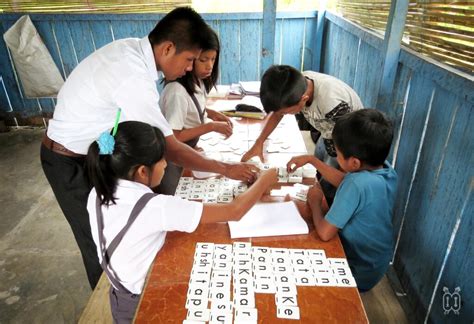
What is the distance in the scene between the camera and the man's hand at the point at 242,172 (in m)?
1.77

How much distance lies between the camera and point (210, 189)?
1.76 metres

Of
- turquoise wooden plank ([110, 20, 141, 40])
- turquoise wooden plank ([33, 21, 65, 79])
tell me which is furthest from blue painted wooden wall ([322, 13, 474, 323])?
turquoise wooden plank ([33, 21, 65, 79])

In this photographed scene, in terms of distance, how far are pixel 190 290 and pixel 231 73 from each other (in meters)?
4.55

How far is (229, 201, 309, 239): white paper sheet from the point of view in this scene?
54.9 inches

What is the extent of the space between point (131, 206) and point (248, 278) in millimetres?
506

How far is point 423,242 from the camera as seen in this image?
1.96 metres

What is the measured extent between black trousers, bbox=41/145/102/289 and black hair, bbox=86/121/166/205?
56 centimetres

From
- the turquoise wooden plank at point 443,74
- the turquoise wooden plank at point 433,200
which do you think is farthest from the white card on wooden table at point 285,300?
the turquoise wooden plank at point 443,74

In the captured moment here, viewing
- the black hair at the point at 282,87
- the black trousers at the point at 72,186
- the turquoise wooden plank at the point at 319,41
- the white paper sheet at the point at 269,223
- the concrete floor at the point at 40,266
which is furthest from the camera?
the turquoise wooden plank at the point at 319,41

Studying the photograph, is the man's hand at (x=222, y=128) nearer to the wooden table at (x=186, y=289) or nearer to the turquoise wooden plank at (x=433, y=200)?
the wooden table at (x=186, y=289)

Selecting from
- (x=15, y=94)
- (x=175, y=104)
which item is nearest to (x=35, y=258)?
(x=175, y=104)

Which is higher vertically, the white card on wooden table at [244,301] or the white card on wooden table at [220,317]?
the white card on wooden table at [220,317]

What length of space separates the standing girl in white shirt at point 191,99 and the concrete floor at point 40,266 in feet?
Answer: 4.67

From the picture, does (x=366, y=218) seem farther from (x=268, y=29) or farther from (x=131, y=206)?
(x=268, y=29)
